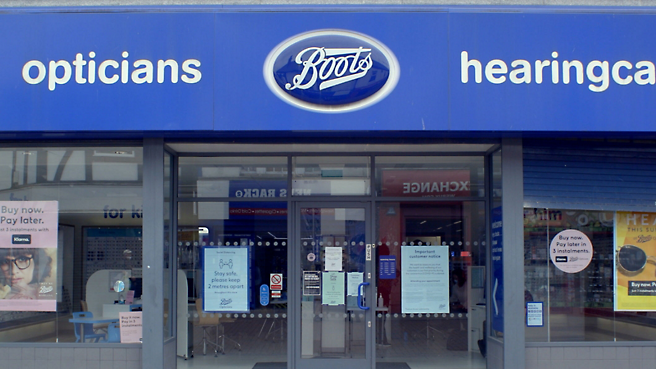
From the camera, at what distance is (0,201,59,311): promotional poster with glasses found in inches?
287

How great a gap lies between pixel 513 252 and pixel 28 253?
6.12m

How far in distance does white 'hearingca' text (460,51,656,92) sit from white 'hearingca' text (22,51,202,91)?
124 inches

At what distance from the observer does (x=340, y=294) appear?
24.7 ft

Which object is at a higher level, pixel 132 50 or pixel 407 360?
pixel 132 50

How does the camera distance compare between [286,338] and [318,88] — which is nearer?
[318,88]

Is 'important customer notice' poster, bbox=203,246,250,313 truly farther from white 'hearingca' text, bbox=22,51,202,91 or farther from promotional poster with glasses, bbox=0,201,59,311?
white 'hearingca' text, bbox=22,51,202,91

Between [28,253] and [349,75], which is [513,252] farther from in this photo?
[28,253]

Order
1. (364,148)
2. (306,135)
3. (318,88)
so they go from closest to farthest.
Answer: (318,88), (306,135), (364,148)

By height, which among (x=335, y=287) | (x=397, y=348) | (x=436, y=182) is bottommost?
(x=397, y=348)

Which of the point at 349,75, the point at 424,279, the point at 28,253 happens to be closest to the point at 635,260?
the point at 424,279

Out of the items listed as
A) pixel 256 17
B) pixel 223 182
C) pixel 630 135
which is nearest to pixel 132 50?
pixel 256 17

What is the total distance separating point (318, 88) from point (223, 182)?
83.7 inches

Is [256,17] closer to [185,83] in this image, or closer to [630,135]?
[185,83]

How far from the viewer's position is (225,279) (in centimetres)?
759
